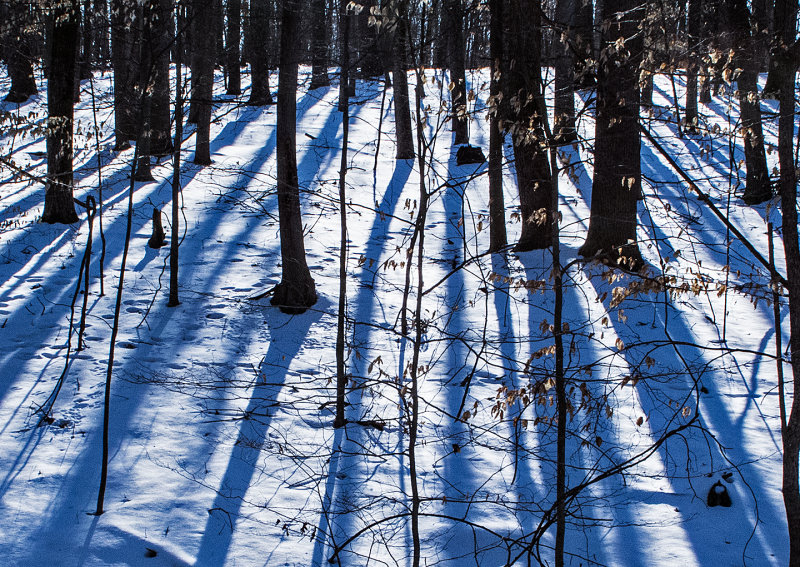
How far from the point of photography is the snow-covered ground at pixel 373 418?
4871 mm

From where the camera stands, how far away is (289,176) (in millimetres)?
8891

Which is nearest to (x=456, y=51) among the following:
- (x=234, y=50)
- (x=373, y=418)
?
(x=373, y=418)

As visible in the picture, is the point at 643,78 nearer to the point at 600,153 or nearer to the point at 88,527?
the point at 88,527

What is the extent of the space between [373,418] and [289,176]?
3583 mm

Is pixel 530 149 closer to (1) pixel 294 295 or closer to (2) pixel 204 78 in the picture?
(1) pixel 294 295

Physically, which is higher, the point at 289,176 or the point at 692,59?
the point at 692,59

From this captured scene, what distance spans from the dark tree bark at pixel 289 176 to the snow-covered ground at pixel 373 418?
393 mm

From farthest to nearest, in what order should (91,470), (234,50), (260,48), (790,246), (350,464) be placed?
1. (234,50)
2. (260,48)
3. (350,464)
4. (91,470)
5. (790,246)

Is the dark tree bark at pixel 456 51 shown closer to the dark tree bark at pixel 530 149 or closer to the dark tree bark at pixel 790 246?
the dark tree bark at pixel 530 149

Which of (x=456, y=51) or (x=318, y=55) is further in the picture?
(x=318, y=55)

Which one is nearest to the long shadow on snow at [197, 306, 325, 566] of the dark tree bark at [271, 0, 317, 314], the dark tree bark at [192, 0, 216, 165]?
the dark tree bark at [271, 0, 317, 314]

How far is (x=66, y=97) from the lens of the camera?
444 inches

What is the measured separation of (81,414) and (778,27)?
20.7 ft

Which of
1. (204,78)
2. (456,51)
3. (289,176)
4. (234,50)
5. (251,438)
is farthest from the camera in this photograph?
(204,78)
